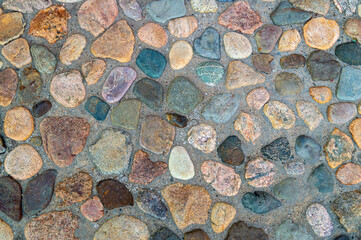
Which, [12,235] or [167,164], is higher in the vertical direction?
[167,164]

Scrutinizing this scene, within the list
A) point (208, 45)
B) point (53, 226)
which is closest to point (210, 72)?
point (208, 45)

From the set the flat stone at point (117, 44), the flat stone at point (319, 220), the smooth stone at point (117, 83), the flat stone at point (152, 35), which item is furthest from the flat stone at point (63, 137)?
the flat stone at point (319, 220)

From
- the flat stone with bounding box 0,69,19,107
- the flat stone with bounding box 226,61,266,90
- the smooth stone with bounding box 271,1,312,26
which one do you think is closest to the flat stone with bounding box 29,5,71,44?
the flat stone with bounding box 0,69,19,107

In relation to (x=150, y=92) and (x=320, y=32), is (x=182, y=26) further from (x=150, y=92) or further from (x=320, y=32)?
(x=320, y=32)

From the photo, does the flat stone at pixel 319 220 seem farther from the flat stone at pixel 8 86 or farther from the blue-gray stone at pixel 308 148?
the flat stone at pixel 8 86

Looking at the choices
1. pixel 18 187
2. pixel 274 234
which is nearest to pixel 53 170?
pixel 18 187

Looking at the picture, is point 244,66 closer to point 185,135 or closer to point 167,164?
point 185,135
